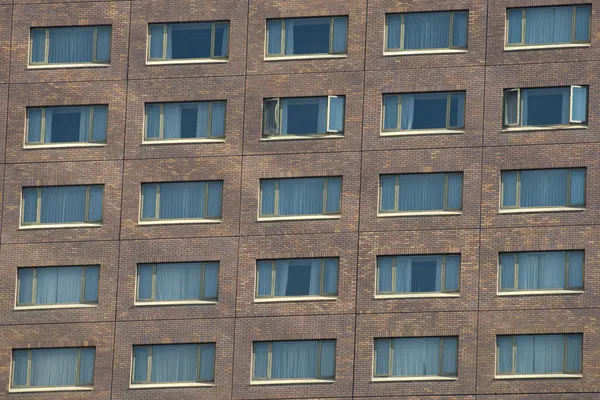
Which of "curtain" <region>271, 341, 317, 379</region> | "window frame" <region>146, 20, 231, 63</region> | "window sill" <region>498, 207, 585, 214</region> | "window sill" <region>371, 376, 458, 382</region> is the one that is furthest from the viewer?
"window frame" <region>146, 20, 231, 63</region>

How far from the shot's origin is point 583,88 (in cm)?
10231

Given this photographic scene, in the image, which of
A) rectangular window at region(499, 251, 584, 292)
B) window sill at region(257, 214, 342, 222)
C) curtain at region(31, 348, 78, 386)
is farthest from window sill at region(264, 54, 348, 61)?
curtain at region(31, 348, 78, 386)

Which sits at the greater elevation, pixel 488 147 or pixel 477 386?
pixel 488 147

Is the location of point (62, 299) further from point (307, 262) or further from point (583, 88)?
point (583, 88)

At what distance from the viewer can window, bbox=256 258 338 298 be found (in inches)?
4050

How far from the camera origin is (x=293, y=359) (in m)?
102

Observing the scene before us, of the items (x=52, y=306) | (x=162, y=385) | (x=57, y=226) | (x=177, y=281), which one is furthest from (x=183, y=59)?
(x=162, y=385)

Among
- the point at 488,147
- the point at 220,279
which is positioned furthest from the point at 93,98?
the point at 488,147

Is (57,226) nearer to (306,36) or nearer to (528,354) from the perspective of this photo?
(306,36)

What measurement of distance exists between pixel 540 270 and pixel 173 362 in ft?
53.1

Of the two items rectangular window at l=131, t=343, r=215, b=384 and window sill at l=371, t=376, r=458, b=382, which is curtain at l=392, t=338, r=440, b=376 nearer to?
window sill at l=371, t=376, r=458, b=382

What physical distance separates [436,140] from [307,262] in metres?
7.59

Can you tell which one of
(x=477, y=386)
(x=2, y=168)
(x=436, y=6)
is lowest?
(x=477, y=386)

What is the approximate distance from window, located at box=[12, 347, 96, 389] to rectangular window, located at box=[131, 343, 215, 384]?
84.6 inches
